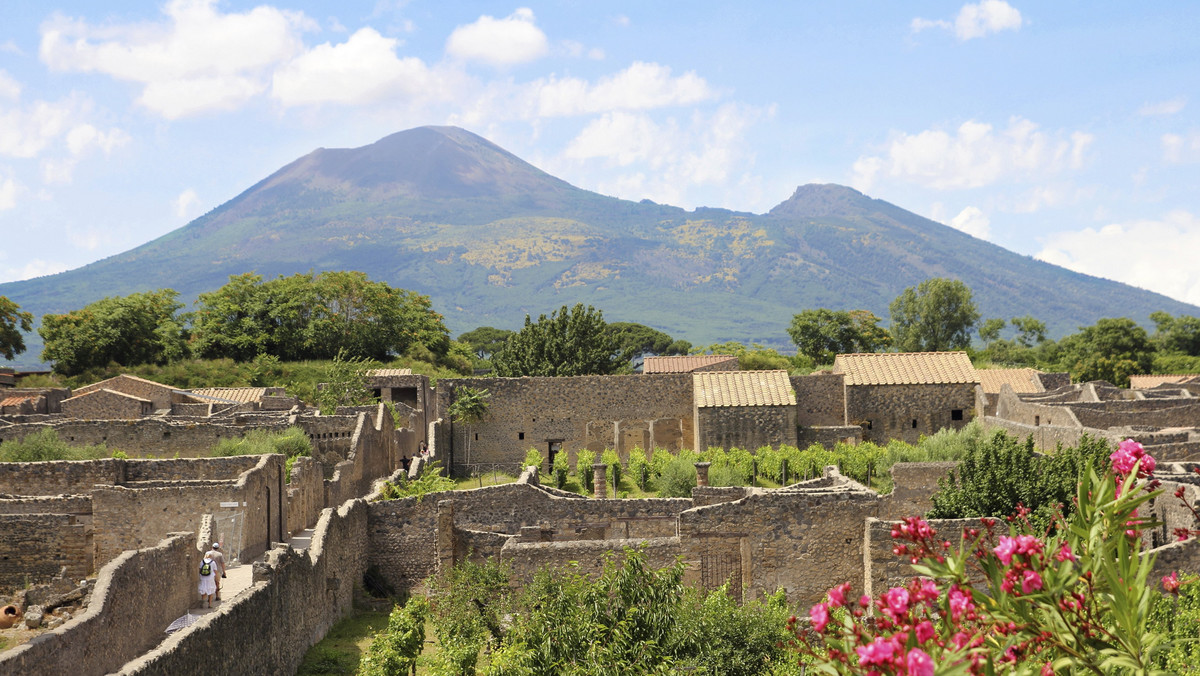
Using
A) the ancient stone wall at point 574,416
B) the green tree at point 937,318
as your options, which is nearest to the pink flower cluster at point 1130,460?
the ancient stone wall at point 574,416

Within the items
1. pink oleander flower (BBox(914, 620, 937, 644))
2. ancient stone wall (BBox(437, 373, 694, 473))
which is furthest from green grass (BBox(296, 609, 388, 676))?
ancient stone wall (BBox(437, 373, 694, 473))

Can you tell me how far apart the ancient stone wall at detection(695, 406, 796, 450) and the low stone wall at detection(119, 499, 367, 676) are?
18184 mm

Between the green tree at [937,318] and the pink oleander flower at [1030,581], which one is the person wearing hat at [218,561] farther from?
the green tree at [937,318]

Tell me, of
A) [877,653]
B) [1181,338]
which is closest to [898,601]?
[877,653]

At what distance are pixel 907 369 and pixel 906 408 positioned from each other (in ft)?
5.70

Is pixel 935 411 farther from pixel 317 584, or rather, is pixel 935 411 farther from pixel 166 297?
pixel 166 297

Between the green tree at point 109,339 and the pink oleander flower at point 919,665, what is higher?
the green tree at point 109,339

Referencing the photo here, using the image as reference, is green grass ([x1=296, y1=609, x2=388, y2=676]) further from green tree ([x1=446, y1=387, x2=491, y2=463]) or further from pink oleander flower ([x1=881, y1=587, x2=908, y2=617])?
green tree ([x1=446, y1=387, x2=491, y2=463])

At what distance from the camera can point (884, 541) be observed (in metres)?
20.5

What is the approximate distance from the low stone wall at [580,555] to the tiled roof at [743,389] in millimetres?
19770

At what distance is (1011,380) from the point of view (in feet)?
161

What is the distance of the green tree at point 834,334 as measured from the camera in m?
93.9

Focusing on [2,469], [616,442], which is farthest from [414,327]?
[2,469]

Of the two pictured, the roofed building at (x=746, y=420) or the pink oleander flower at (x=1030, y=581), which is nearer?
the pink oleander flower at (x=1030, y=581)
